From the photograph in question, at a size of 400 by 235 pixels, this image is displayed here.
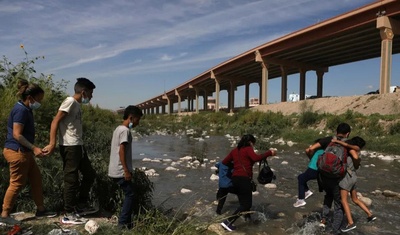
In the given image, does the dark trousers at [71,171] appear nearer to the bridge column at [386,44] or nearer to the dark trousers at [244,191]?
the dark trousers at [244,191]

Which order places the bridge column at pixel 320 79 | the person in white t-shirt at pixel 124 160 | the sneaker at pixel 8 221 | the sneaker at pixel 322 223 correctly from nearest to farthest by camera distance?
the sneaker at pixel 8 221 → the person in white t-shirt at pixel 124 160 → the sneaker at pixel 322 223 → the bridge column at pixel 320 79

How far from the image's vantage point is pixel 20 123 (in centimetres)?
406

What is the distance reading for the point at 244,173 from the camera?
5.02 metres

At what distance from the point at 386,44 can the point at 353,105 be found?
17.8ft

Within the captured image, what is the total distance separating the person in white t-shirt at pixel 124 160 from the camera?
4.02 m

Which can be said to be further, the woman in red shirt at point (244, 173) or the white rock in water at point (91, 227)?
the woman in red shirt at point (244, 173)

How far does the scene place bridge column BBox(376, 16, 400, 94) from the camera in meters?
25.7

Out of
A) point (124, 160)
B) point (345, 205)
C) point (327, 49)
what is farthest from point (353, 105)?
point (124, 160)

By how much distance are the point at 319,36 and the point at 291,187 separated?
27.5 m

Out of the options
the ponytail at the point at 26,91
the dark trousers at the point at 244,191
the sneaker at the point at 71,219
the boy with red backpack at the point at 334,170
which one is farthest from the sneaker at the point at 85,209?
the boy with red backpack at the point at 334,170

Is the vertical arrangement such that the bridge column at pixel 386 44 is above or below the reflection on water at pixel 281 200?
above

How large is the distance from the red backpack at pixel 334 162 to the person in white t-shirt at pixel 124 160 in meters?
2.69

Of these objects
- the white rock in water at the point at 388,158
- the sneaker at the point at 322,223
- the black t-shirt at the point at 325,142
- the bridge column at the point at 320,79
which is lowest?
the white rock in water at the point at 388,158

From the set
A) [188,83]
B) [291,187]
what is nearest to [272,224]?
[291,187]
